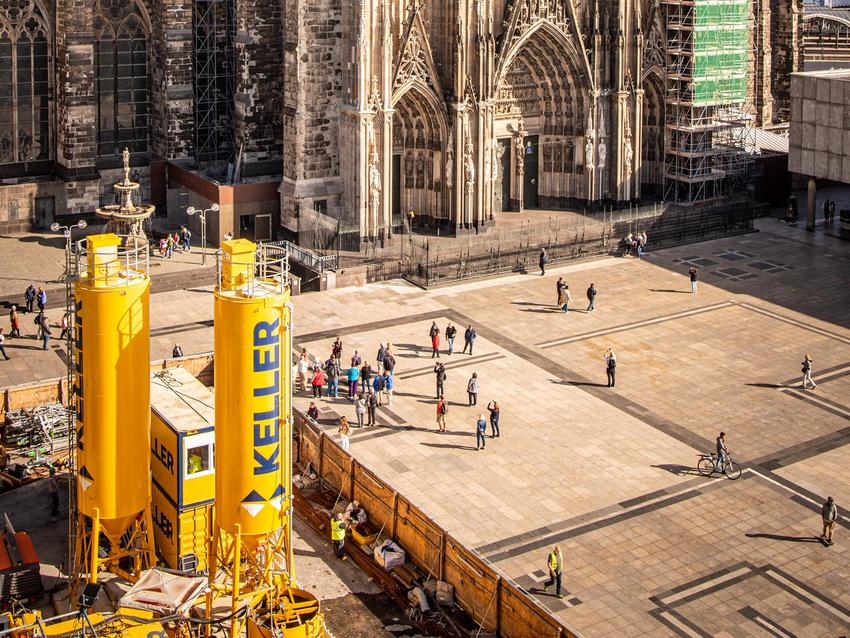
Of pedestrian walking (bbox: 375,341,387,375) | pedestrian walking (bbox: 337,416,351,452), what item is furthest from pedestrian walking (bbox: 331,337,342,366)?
pedestrian walking (bbox: 337,416,351,452)

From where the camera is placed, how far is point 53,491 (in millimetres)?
50656

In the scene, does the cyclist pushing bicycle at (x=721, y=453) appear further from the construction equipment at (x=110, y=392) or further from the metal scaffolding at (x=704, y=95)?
the metal scaffolding at (x=704, y=95)

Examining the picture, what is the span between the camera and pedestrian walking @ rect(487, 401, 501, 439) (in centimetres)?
5719

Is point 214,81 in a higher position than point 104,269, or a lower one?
higher

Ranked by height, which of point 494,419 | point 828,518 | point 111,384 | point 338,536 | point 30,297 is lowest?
point 338,536

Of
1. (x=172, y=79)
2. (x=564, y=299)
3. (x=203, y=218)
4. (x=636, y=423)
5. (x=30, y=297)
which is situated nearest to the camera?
(x=636, y=423)

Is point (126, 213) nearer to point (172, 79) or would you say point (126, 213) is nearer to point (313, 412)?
point (172, 79)

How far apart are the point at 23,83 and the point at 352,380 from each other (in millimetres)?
34714

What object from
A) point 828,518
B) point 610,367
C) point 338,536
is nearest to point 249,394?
point 338,536

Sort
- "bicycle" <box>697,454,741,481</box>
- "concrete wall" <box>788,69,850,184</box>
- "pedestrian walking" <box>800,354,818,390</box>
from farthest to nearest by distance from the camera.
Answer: "concrete wall" <box>788,69,850,184</box> < "pedestrian walking" <box>800,354,818,390</box> < "bicycle" <box>697,454,741,481</box>

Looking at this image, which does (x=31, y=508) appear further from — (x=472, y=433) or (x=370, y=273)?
(x=370, y=273)

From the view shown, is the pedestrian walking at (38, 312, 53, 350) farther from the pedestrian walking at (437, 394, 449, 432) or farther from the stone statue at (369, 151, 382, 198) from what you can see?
the stone statue at (369, 151, 382, 198)

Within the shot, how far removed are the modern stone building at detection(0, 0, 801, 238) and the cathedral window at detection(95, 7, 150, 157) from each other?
0.30 feet

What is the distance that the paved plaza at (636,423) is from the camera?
4678 cm
